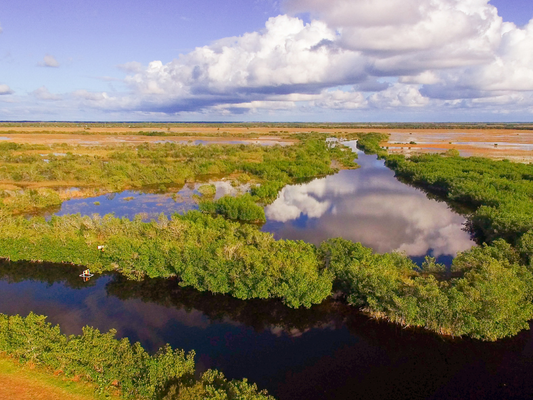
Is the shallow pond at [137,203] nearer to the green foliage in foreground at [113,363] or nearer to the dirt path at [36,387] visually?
the green foliage in foreground at [113,363]

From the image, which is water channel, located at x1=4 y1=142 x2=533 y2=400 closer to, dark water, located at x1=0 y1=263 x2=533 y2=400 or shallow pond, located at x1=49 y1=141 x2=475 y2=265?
dark water, located at x1=0 y1=263 x2=533 y2=400

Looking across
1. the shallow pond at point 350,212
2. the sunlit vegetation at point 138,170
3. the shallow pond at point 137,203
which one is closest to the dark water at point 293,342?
the shallow pond at point 350,212

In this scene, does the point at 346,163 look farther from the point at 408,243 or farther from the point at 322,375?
the point at 322,375

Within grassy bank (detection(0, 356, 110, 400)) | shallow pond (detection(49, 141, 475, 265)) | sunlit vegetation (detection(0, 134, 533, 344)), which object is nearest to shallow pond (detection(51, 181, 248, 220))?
shallow pond (detection(49, 141, 475, 265))

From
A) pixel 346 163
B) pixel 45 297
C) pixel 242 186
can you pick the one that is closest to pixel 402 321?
pixel 45 297

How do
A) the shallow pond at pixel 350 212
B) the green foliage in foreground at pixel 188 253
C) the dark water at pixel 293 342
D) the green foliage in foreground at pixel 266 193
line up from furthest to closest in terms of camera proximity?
the green foliage in foreground at pixel 266 193, the shallow pond at pixel 350 212, the green foliage in foreground at pixel 188 253, the dark water at pixel 293 342
